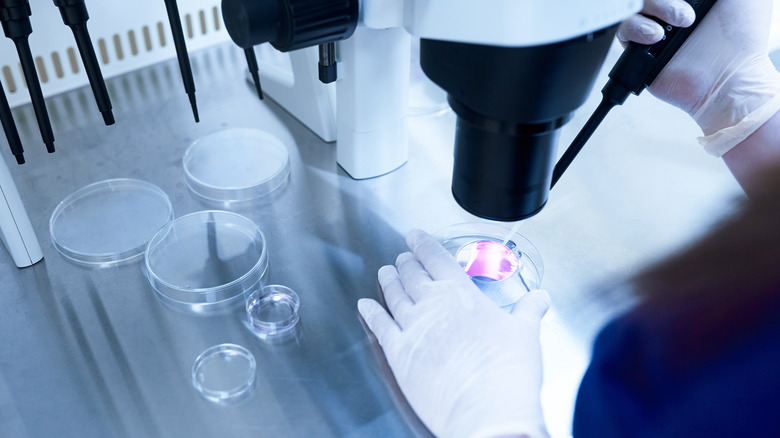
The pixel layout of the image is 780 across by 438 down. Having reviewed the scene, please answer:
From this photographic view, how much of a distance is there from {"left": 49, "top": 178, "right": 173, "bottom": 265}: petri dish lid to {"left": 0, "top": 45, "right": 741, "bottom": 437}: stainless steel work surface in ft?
0.08

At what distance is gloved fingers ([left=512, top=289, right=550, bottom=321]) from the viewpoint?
0.88 metres

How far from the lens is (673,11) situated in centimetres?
92

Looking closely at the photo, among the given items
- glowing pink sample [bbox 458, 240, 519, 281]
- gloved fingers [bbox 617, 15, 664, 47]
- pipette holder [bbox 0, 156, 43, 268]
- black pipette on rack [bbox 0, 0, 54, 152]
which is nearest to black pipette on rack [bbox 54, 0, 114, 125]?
black pipette on rack [bbox 0, 0, 54, 152]

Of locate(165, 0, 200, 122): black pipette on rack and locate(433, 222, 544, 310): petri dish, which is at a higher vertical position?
locate(165, 0, 200, 122): black pipette on rack

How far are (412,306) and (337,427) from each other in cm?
20

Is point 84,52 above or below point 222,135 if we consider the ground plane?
above

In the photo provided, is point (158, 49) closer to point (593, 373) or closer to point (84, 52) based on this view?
point (84, 52)

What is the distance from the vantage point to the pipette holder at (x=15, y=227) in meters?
0.90

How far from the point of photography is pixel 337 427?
790 millimetres

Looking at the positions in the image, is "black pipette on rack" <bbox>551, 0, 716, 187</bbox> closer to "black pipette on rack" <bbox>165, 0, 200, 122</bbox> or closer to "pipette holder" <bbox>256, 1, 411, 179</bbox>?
"pipette holder" <bbox>256, 1, 411, 179</bbox>

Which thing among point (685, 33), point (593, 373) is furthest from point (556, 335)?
point (685, 33)

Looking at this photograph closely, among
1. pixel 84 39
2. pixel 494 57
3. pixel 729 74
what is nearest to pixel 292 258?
pixel 84 39

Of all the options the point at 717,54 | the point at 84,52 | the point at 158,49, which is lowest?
the point at 158,49

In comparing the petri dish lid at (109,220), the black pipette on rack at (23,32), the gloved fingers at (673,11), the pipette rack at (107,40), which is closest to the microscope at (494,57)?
the black pipette on rack at (23,32)
